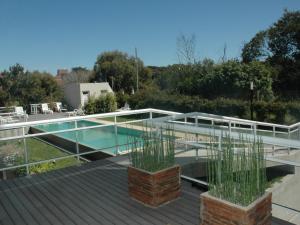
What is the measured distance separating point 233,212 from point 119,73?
3099 cm

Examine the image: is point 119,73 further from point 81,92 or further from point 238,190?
point 238,190

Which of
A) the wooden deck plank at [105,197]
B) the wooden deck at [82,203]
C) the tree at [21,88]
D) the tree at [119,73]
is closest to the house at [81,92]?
the tree at [21,88]

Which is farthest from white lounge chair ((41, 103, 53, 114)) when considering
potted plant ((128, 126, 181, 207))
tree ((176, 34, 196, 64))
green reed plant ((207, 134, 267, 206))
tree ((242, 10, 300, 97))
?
green reed plant ((207, 134, 267, 206))

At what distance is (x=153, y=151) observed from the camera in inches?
134

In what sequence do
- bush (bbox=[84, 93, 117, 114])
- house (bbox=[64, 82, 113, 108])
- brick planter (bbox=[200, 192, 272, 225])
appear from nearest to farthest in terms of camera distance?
brick planter (bbox=[200, 192, 272, 225])
bush (bbox=[84, 93, 117, 114])
house (bbox=[64, 82, 113, 108])

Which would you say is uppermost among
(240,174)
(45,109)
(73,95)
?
(73,95)

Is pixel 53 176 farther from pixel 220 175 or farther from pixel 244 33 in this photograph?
pixel 244 33

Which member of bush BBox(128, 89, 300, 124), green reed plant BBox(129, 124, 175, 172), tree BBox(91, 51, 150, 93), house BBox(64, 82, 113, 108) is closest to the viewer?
green reed plant BBox(129, 124, 175, 172)

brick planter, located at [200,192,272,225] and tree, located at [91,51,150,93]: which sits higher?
tree, located at [91,51,150,93]

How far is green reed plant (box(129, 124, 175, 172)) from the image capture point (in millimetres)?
3322

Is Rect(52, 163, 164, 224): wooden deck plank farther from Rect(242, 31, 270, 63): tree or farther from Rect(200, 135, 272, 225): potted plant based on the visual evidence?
Rect(242, 31, 270, 63): tree

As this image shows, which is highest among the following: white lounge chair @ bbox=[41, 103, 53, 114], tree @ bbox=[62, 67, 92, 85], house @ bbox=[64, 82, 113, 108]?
tree @ bbox=[62, 67, 92, 85]

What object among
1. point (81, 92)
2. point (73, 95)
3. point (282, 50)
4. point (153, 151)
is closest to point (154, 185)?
point (153, 151)

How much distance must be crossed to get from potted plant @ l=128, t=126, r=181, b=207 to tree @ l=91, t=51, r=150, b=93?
28.9 meters
